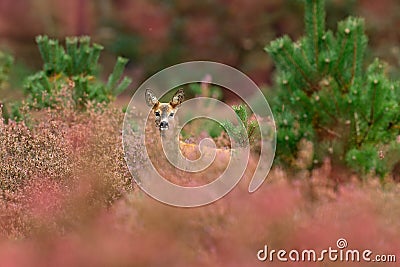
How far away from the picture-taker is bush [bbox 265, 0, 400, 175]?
596 cm

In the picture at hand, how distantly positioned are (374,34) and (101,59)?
633cm

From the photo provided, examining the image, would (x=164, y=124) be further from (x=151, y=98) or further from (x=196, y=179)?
(x=196, y=179)

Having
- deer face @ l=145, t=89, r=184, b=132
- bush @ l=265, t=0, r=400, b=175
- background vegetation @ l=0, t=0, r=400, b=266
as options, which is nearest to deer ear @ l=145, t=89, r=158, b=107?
deer face @ l=145, t=89, r=184, b=132

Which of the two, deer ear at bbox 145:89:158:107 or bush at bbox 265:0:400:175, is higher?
bush at bbox 265:0:400:175

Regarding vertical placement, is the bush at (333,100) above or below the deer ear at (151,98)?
above

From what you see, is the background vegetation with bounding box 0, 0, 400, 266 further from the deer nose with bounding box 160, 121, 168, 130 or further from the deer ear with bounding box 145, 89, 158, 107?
the deer ear with bounding box 145, 89, 158, 107

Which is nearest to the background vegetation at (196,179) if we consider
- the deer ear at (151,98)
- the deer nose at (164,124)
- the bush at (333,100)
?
the bush at (333,100)

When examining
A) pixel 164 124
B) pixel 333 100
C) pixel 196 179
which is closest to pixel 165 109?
pixel 164 124

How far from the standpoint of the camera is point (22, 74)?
15047 millimetres

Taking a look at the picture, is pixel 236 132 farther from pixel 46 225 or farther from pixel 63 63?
pixel 63 63

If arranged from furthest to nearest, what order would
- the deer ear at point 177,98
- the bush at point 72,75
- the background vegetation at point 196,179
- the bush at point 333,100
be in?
1. the bush at point 72,75
2. the bush at point 333,100
3. the deer ear at point 177,98
4. the background vegetation at point 196,179

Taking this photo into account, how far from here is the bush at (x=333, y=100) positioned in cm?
596

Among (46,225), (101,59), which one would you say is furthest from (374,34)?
(46,225)

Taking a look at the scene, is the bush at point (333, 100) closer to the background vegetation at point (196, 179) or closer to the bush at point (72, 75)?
the background vegetation at point (196, 179)
